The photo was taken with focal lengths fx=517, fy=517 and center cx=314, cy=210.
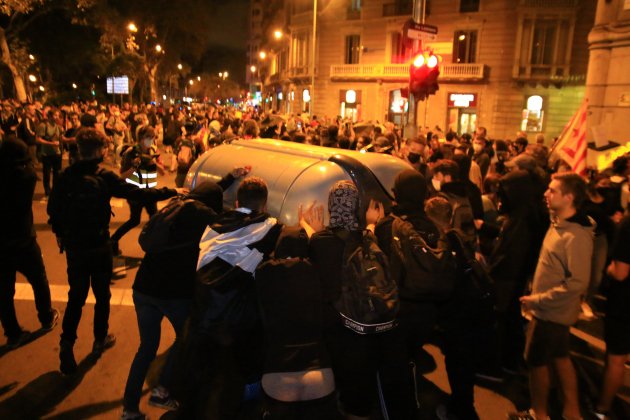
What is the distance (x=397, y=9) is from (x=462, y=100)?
26.1 feet

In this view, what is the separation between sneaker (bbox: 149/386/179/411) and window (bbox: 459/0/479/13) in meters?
34.6

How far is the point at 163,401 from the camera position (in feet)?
13.0

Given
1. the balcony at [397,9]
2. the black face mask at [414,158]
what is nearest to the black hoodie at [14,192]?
the black face mask at [414,158]

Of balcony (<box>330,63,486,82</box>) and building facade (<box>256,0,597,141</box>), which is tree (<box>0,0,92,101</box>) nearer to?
building facade (<box>256,0,597,141</box>)

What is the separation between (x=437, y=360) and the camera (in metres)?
4.96

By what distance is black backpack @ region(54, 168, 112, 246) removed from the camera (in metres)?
4.21

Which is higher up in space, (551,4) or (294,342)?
(551,4)

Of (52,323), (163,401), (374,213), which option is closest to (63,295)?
(52,323)

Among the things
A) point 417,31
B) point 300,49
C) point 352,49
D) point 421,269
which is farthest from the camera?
point 300,49

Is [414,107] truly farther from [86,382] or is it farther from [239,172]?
[86,382]

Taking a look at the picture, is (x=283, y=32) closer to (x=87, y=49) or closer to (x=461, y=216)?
(x=87, y=49)

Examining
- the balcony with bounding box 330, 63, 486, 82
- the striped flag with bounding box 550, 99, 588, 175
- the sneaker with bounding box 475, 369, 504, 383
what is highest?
the balcony with bounding box 330, 63, 486, 82

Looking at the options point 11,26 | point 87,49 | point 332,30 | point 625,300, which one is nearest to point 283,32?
point 332,30

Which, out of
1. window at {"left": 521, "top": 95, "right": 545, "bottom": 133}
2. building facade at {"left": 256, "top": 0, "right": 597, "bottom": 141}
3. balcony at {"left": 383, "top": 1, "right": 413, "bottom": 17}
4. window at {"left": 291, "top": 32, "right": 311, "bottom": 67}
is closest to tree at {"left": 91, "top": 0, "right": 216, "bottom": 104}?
window at {"left": 291, "top": 32, "right": 311, "bottom": 67}
